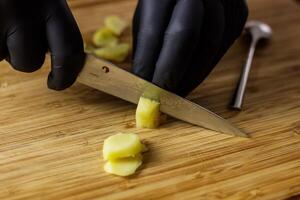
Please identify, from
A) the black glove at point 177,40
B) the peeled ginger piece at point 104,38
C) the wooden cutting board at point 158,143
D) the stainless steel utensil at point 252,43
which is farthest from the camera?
the peeled ginger piece at point 104,38

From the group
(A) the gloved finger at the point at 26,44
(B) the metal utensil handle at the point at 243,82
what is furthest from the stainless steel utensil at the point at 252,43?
(A) the gloved finger at the point at 26,44

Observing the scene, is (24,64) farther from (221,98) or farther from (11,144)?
(221,98)

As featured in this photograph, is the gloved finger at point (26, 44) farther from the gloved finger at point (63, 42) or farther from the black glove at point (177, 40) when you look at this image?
the black glove at point (177, 40)

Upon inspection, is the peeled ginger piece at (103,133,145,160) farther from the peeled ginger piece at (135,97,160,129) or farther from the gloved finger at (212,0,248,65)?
the gloved finger at (212,0,248,65)

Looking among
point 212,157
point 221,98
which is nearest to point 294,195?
point 212,157

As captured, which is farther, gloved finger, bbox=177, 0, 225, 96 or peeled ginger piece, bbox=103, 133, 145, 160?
gloved finger, bbox=177, 0, 225, 96

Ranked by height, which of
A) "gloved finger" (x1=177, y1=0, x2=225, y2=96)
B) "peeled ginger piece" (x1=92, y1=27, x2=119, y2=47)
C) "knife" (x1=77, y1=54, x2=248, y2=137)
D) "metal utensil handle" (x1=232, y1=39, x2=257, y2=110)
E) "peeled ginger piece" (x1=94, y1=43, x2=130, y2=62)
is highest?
"gloved finger" (x1=177, y1=0, x2=225, y2=96)

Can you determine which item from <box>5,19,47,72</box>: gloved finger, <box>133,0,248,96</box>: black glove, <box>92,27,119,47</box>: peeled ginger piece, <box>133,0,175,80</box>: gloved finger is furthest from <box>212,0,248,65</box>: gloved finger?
<box>5,19,47,72</box>: gloved finger
